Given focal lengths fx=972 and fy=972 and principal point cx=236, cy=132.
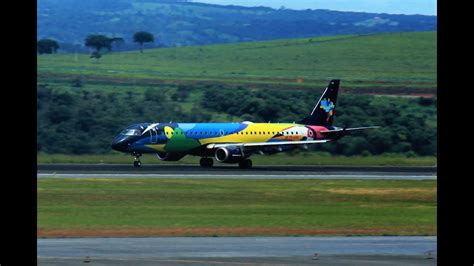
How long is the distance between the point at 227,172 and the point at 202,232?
117ft

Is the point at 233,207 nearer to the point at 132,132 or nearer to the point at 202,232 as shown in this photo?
the point at 202,232

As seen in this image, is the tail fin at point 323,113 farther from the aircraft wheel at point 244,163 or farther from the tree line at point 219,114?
the aircraft wheel at point 244,163

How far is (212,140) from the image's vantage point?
7256cm

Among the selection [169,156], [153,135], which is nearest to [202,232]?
[153,135]

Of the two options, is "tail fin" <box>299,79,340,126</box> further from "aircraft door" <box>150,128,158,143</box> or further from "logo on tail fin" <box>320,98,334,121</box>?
"aircraft door" <box>150,128,158,143</box>

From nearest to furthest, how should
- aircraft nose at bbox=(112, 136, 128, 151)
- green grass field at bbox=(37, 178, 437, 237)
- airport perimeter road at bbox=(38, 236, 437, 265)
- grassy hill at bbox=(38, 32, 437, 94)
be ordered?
1. airport perimeter road at bbox=(38, 236, 437, 265)
2. green grass field at bbox=(37, 178, 437, 237)
3. aircraft nose at bbox=(112, 136, 128, 151)
4. grassy hill at bbox=(38, 32, 437, 94)

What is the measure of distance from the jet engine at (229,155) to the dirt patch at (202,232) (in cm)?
4008

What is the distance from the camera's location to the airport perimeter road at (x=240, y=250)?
2078 cm

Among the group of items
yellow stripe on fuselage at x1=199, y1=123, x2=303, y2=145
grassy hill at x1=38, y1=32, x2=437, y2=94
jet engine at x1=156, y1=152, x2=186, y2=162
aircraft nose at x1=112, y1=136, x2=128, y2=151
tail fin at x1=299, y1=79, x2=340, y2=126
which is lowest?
jet engine at x1=156, y1=152, x2=186, y2=162

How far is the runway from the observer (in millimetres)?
58250

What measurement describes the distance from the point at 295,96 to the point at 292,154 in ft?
136

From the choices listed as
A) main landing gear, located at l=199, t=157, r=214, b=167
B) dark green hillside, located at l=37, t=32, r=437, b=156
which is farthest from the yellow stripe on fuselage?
dark green hillside, located at l=37, t=32, r=437, b=156

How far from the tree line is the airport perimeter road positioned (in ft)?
197
